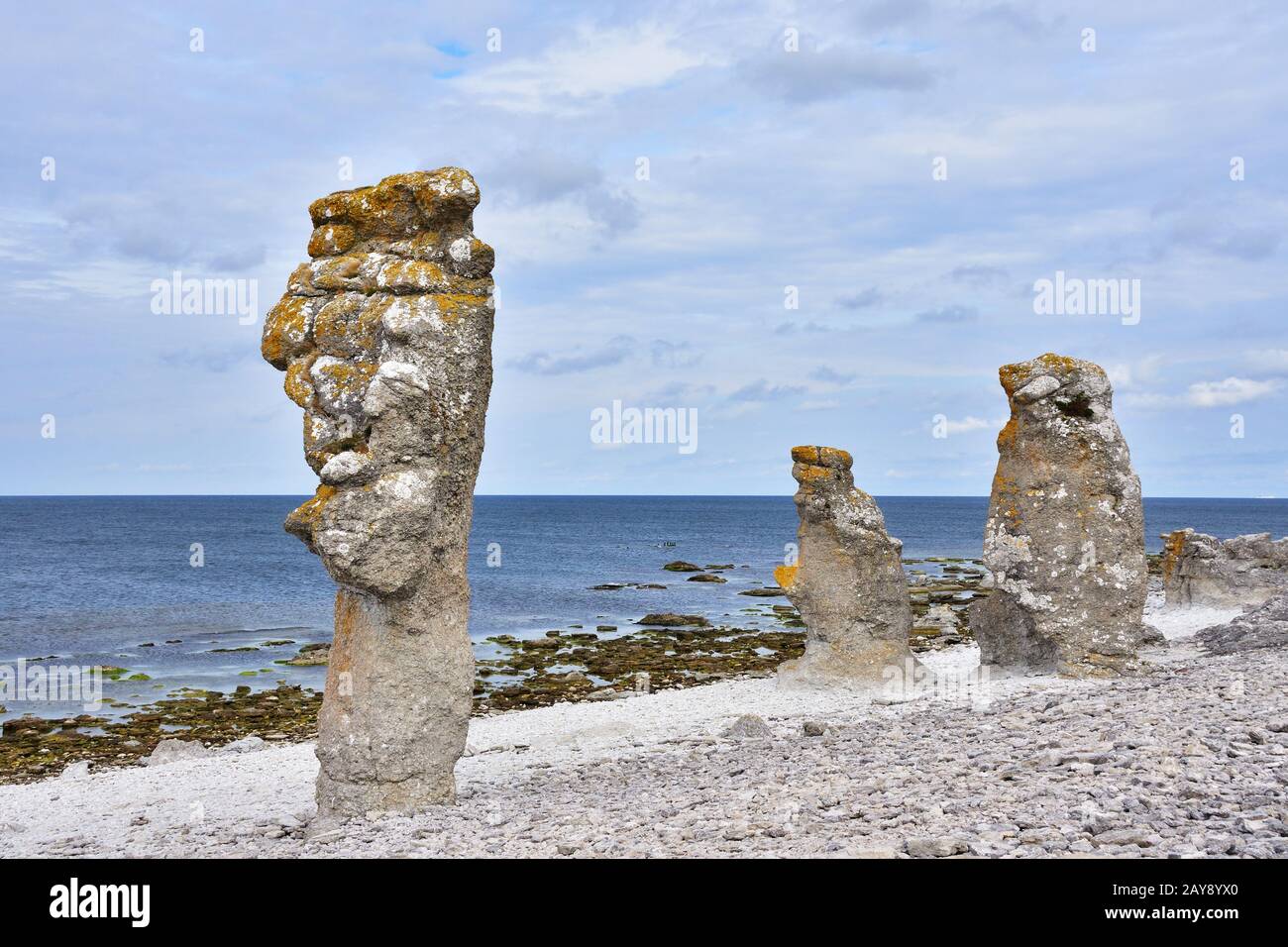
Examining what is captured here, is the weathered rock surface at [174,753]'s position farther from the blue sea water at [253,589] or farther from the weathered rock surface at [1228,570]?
the weathered rock surface at [1228,570]

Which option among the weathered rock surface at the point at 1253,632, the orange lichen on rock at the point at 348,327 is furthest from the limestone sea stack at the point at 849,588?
the orange lichen on rock at the point at 348,327

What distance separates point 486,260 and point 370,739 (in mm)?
5235

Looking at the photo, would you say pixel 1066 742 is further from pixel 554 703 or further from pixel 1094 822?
pixel 554 703

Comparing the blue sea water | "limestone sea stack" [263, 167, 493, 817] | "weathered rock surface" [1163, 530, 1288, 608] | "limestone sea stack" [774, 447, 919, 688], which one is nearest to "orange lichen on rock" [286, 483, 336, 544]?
"limestone sea stack" [263, 167, 493, 817]

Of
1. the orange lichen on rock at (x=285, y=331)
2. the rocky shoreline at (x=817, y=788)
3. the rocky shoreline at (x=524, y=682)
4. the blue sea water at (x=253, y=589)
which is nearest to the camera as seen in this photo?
the rocky shoreline at (x=817, y=788)

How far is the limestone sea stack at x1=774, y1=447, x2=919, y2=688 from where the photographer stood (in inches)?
783

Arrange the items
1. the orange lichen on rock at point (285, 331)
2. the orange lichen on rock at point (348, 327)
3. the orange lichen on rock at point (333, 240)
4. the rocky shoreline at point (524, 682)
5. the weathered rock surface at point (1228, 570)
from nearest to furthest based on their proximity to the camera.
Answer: the orange lichen on rock at point (348, 327)
the orange lichen on rock at point (285, 331)
the orange lichen on rock at point (333, 240)
the rocky shoreline at point (524, 682)
the weathered rock surface at point (1228, 570)

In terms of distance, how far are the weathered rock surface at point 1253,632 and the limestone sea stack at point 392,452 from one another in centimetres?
1359

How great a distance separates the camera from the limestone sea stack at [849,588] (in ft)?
65.3

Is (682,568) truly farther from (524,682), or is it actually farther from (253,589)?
(524,682)

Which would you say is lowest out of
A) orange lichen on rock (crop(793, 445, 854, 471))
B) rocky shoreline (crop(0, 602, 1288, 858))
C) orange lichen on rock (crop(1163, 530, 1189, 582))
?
rocky shoreline (crop(0, 602, 1288, 858))

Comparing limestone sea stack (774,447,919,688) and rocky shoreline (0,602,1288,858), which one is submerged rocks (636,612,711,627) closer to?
limestone sea stack (774,447,919,688)

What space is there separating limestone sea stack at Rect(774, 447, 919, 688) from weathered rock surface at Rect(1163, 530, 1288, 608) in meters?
13.2

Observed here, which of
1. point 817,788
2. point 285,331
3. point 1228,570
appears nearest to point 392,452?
point 285,331
